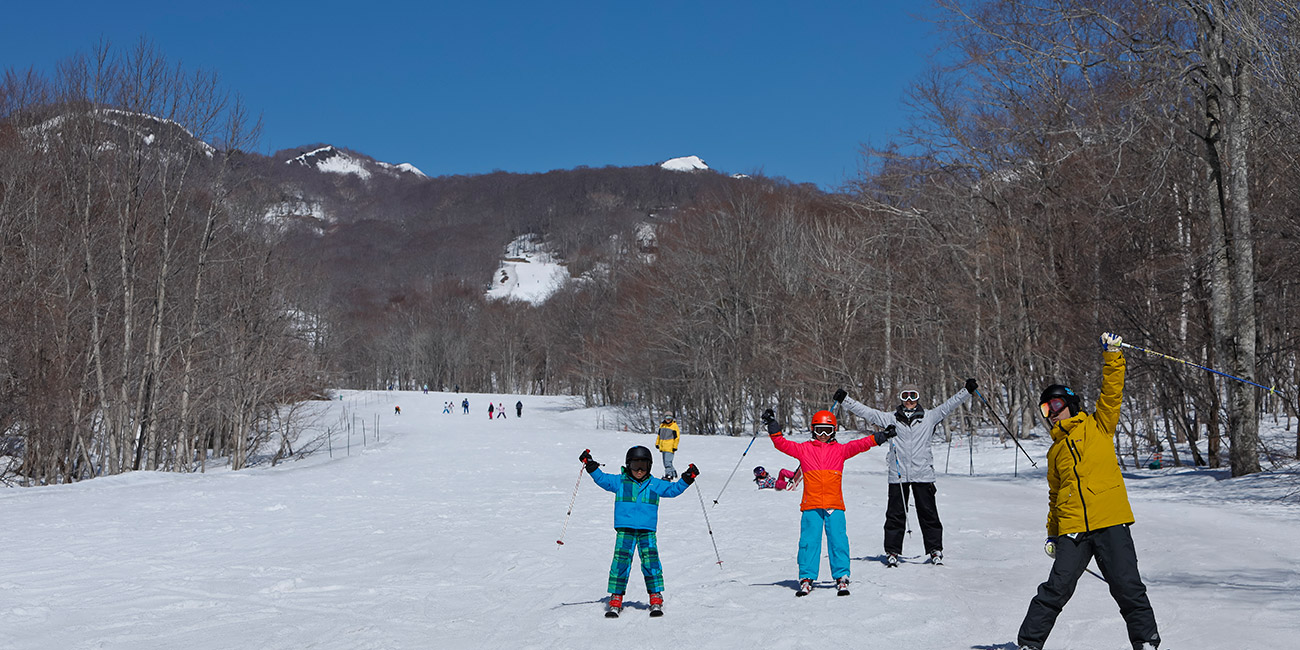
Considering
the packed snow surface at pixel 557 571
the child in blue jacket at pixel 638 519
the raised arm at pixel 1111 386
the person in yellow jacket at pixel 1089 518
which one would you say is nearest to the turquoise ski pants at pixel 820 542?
the packed snow surface at pixel 557 571

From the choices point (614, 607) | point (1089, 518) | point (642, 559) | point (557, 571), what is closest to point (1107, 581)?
point (1089, 518)

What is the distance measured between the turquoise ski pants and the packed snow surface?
0.26 m

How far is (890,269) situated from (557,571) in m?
33.0

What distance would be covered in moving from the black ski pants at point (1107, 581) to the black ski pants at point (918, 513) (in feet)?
13.5

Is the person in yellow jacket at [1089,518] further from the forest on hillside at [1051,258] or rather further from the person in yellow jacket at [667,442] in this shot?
the person in yellow jacket at [667,442]

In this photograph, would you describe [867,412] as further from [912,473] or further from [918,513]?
[918,513]

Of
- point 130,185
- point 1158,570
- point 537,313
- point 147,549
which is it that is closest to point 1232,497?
point 1158,570

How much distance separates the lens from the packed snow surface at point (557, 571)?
7.58 m

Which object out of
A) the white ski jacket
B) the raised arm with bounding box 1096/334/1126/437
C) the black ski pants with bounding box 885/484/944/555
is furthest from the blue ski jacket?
the raised arm with bounding box 1096/334/1126/437

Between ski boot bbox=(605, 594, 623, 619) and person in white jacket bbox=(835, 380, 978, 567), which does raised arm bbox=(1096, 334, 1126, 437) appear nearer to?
person in white jacket bbox=(835, 380, 978, 567)

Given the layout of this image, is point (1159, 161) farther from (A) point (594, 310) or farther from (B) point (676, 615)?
(A) point (594, 310)

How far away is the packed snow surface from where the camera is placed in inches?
299

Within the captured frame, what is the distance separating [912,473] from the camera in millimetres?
10320

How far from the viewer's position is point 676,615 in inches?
325
